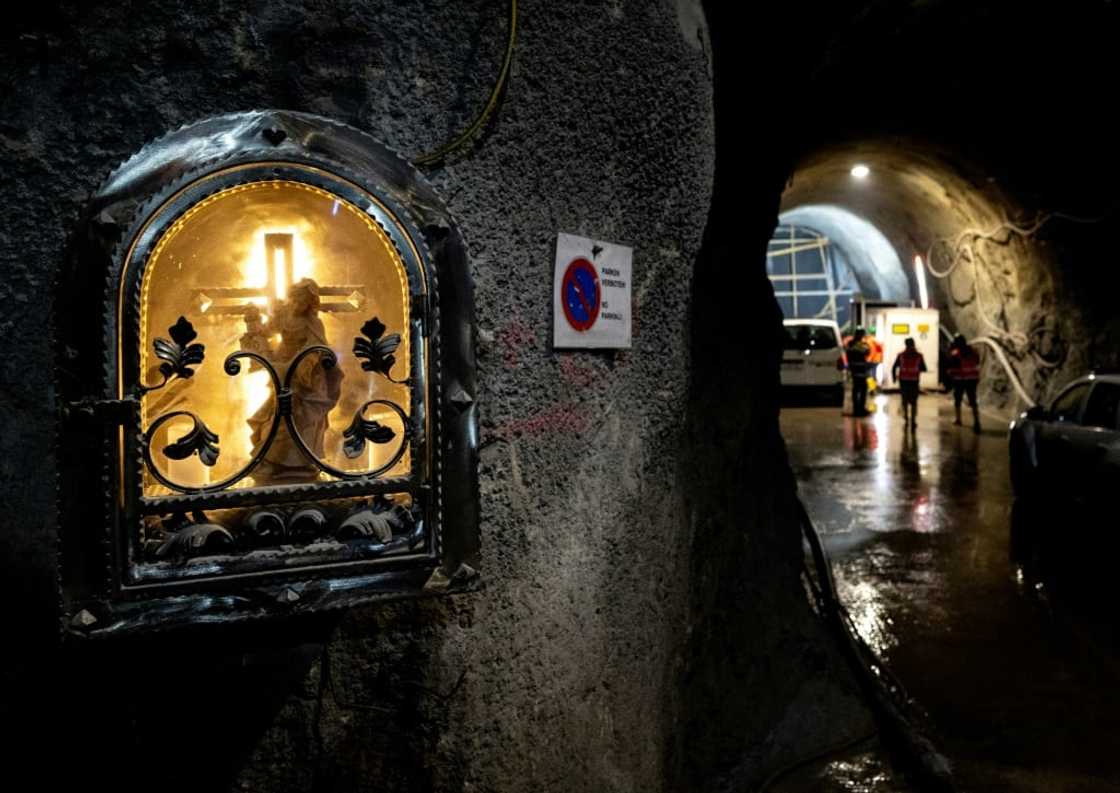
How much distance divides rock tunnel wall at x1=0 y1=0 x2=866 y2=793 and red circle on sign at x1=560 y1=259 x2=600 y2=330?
7cm

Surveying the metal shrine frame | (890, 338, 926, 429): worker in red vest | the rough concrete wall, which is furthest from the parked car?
the metal shrine frame

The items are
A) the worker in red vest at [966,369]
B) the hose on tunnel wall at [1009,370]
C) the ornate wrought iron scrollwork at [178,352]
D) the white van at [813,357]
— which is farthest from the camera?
the white van at [813,357]

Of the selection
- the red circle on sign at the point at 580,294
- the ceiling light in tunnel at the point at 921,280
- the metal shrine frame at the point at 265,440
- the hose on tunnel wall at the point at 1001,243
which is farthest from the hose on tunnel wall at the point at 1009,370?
the metal shrine frame at the point at 265,440

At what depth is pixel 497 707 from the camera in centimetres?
243

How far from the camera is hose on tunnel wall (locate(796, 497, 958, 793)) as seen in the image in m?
4.03

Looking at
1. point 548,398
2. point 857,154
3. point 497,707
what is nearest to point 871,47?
point 857,154

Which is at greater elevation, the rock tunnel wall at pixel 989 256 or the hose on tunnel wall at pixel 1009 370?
the rock tunnel wall at pixel 989 256

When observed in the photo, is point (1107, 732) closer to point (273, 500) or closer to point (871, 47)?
point (273, 500)

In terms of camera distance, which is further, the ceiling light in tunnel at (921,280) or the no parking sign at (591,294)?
the ceiling light in tunnel at (921,280)

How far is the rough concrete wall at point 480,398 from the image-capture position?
2.06 m

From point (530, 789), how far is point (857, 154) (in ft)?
58.1

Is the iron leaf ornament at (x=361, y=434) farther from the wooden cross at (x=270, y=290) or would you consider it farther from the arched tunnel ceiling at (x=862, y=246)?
the arched tunnel ceiling at (x=862, y=246)

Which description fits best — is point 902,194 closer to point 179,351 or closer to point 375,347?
point 375,347

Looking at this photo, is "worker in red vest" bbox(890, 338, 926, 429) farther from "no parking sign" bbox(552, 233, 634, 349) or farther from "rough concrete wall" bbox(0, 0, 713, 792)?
"no parking sign" bbox(552, 233, 634, 349)
